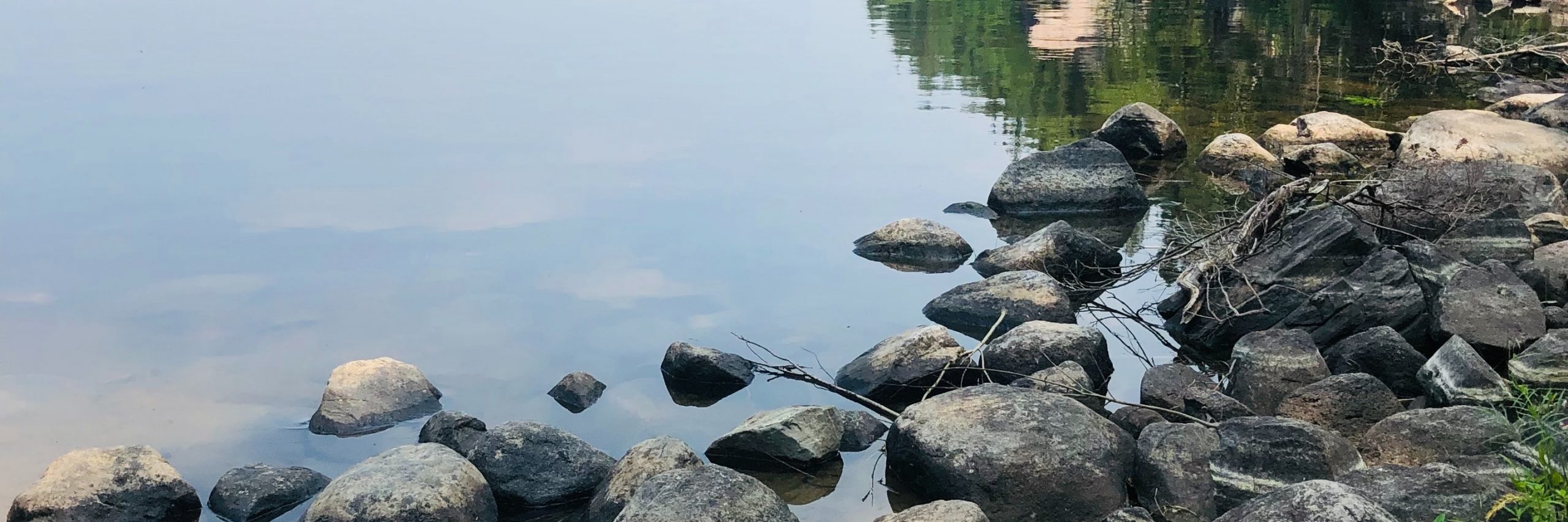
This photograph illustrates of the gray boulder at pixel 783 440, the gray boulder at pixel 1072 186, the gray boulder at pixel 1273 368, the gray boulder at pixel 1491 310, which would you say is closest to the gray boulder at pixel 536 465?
the gray boulder at pixel 783 440

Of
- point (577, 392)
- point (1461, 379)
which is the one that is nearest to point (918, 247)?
point (577, 392)

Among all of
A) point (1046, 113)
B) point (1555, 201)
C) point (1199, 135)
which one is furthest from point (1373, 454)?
point (1046, 113)

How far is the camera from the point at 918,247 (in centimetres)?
1160

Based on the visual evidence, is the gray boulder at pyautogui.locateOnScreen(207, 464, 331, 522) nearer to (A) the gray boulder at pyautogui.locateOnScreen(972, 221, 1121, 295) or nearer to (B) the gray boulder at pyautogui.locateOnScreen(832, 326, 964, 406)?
(B) the gray boulder at pyautogui.locateOnScreen(832, 326, 964, 406)

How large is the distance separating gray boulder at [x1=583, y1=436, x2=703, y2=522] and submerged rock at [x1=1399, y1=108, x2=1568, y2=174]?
27.7 ft

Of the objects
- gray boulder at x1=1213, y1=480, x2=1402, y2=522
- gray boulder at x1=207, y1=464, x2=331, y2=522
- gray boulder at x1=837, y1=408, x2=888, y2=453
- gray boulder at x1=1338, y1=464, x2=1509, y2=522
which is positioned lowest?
gray boulder at x1=837, y1=408, x2=888, y2=453

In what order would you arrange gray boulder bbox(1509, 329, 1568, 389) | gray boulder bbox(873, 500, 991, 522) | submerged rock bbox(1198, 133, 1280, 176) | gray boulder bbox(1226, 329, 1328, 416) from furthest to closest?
submerged rock bbox(1198, 133, 1280, 176)
gray boulder bbox(1226, 329, 1328, 416)
gray boulder bbox(1509, 329, 1568, 389)
gray boulder bbox(873, 500, 991, 522)

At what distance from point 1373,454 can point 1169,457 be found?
3.09 feet

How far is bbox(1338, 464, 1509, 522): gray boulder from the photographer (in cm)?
519

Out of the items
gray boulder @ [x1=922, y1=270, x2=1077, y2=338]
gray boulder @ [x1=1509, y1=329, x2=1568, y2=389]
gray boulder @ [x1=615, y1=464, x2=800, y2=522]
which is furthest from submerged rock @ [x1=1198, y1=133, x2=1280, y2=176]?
gray boulder @ [x1=615, y1=464, x2=800, y2=522]

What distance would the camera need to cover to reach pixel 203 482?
24.9ft

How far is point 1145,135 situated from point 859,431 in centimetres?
868

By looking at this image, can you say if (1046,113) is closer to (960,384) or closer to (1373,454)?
(960,384)

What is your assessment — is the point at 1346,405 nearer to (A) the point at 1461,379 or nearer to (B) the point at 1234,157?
(A) the point at 1461,379
